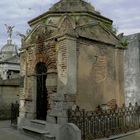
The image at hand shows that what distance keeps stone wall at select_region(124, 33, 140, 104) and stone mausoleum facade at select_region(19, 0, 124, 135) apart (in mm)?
1027

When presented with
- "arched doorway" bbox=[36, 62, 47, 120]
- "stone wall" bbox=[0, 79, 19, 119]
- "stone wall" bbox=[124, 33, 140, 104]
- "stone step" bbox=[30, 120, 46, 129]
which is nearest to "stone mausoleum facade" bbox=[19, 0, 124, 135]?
"arched doorway" bbox=[36, 62, 47, 120]

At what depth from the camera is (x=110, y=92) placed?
955cm

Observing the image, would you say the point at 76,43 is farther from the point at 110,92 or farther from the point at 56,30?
the point at 110,92

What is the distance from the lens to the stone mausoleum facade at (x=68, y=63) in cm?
814

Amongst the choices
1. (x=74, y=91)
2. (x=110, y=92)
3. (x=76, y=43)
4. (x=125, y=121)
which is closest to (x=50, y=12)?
(x=76, y=43)

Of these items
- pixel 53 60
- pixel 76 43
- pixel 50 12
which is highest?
pixel 50 12

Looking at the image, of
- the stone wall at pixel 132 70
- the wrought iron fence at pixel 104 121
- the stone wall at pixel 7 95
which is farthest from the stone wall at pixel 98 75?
the stone wall at pixel 7 95

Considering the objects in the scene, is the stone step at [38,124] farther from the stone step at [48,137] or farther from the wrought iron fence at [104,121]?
the wrought iron fence at [104,121]

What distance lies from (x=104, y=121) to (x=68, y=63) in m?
2.22

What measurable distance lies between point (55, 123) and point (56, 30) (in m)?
3.15

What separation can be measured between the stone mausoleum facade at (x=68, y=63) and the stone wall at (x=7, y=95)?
154 inches

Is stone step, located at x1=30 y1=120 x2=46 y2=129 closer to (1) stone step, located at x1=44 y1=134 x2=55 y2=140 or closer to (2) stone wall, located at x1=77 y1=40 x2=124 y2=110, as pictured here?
(1) stone step, located at x1=44 y1=134 x2=55 y2=140

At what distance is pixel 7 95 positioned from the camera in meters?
14.3

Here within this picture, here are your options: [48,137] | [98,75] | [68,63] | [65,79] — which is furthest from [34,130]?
[98,75]
